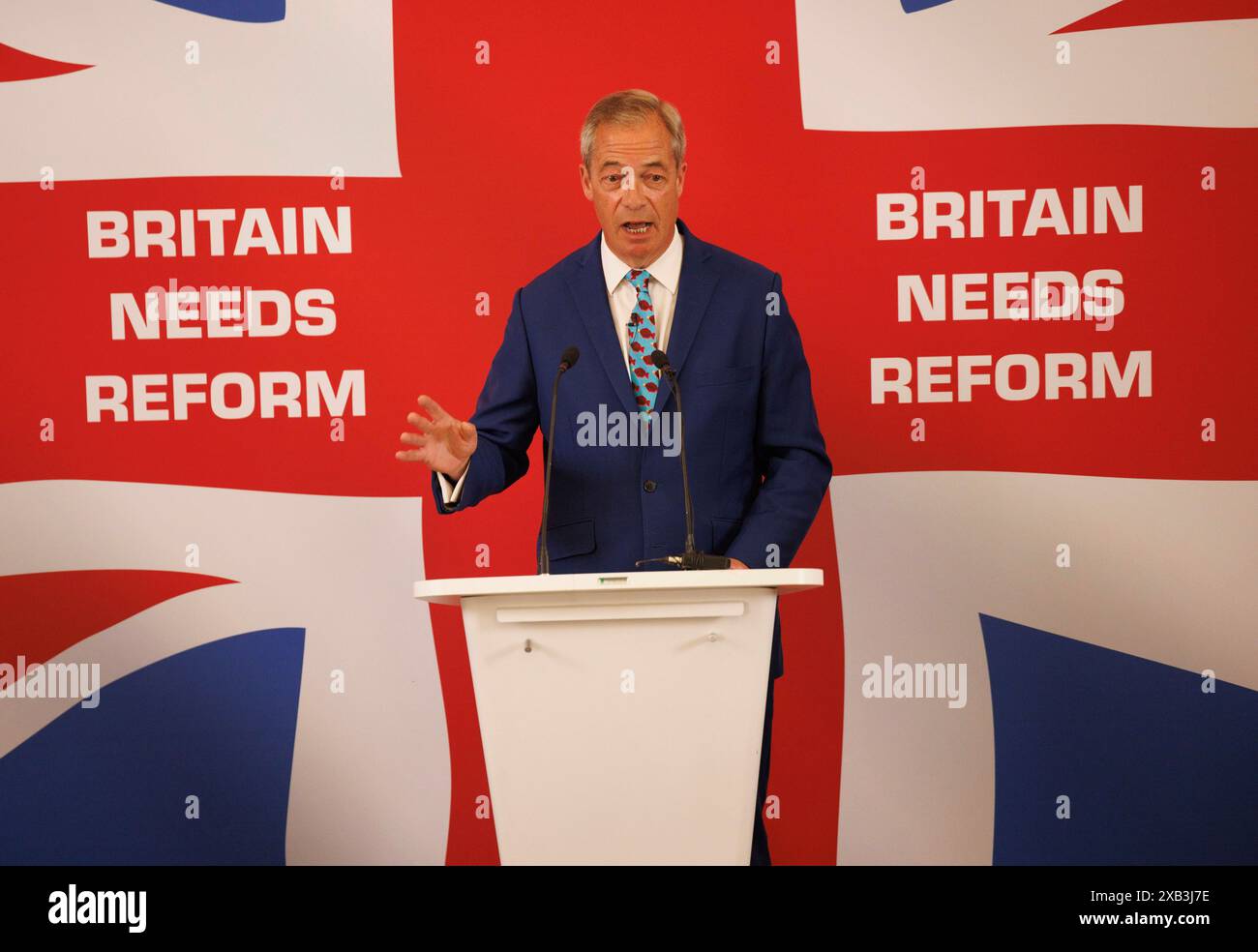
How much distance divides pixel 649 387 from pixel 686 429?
125 millimetres

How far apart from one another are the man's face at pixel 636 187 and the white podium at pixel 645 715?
1.09 m

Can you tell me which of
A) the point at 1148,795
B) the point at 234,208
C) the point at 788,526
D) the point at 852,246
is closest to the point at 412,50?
the point at 234,208

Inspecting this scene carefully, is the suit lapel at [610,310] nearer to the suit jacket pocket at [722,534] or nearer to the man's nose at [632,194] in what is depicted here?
the man's nose at [632,194]

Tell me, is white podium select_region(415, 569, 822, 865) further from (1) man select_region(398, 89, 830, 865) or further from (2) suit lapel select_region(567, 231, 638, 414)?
(2) suit lapel select_region(567, 231, 638, 414)

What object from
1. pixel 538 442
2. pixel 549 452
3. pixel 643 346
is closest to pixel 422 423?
pixel 549 452

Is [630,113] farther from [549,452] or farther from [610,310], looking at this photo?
[549,452]

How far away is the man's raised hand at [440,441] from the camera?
2.42 metres

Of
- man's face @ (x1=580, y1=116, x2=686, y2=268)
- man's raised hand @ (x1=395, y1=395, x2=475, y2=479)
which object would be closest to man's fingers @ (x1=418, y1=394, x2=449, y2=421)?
man's raised hand @ (x1=395, y1=395, x2=475, y2=479)

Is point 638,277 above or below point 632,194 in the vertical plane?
below

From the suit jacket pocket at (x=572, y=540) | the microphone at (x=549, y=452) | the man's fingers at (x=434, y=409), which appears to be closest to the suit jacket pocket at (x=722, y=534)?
the suit jacket pocket at (x=572, y=540)

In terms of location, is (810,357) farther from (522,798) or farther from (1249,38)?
(522,798)

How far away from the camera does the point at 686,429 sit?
2.78m

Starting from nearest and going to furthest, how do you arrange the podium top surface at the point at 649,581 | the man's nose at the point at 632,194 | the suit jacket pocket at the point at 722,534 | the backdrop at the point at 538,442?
the podium top surface at the point at 649,581 → the suit jacket pocket at the point at 722,534 → the man's nose at the point at 632,194 → the backdrop at the point at 538,442

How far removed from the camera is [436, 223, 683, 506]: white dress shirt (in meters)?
2.91
